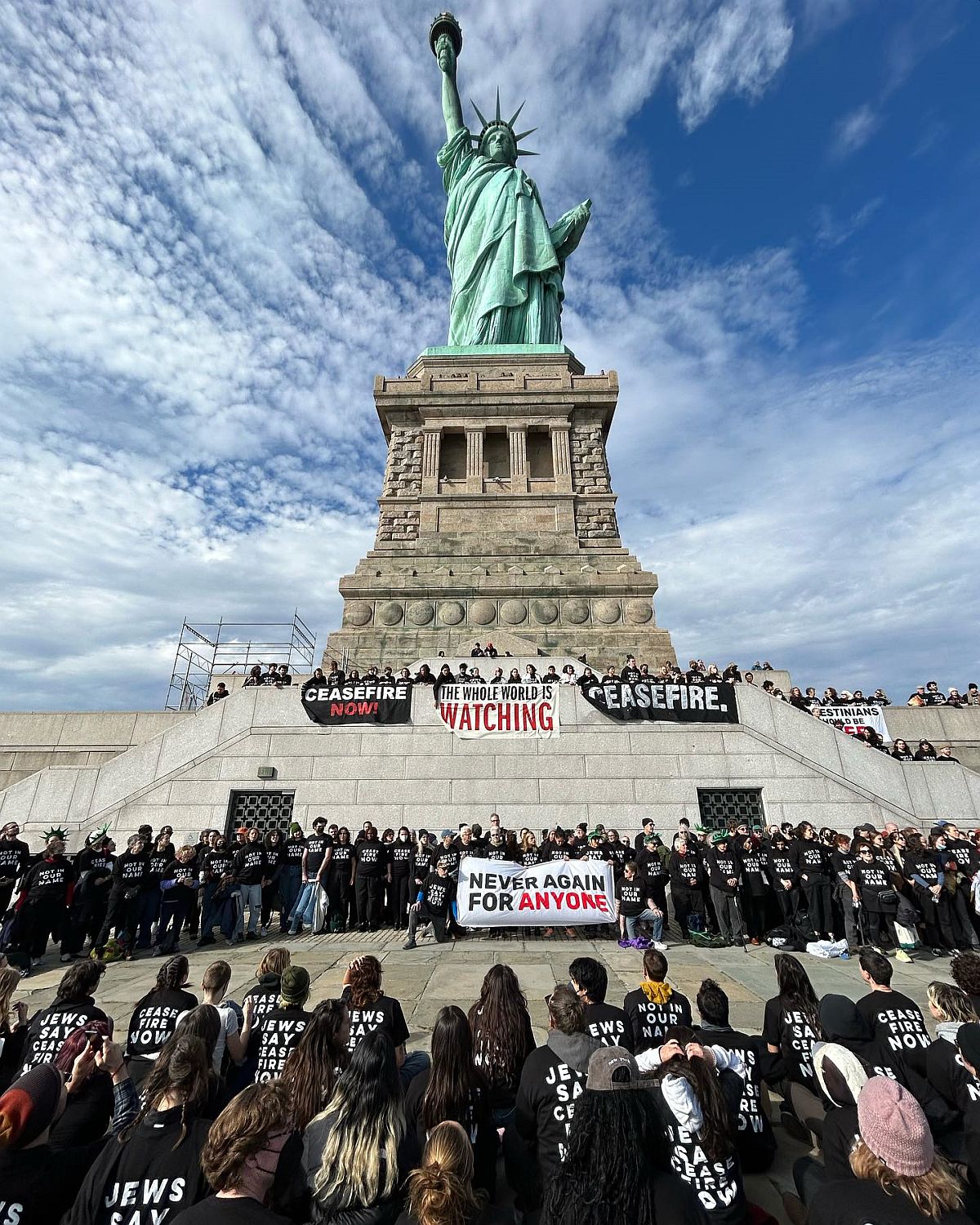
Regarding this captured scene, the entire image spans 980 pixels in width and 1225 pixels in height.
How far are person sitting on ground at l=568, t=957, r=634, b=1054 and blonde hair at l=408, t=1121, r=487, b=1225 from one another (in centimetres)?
162

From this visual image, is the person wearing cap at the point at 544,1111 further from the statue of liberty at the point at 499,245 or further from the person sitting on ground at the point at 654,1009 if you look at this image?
the statue of liberty at the point at 499,245

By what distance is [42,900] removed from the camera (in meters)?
10.0

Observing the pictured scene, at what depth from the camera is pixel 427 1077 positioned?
13.1 feet

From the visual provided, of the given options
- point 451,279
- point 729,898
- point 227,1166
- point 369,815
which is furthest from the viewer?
point 451,279

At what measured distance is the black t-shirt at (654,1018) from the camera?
5.00 metres

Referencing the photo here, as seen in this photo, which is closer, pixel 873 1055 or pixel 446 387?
pixel 873 1055

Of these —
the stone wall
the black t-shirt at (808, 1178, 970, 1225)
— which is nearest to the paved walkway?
the black t-shirt at (808, 1178, 970, 1225)

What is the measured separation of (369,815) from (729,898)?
8.59 m

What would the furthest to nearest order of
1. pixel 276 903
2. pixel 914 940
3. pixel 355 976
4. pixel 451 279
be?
pixel 451 279 < pixel 276 903 < pixel 914 940 < pixel 355 976

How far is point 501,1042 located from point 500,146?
152 ft

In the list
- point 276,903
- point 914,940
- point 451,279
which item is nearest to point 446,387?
point 451,279

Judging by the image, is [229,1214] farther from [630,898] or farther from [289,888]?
[289,888]

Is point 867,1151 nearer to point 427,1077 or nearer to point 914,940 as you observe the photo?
point 427,1077

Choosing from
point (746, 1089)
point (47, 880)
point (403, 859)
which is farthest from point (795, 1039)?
point (47, 880)
